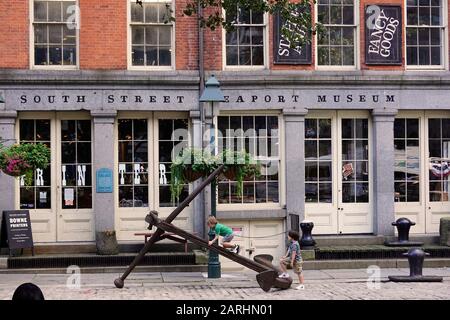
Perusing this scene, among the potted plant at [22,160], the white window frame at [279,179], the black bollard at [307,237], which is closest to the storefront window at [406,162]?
the black bollard at [307,237]

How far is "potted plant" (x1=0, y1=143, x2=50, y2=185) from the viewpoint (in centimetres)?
1307

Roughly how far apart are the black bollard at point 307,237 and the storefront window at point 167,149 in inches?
130

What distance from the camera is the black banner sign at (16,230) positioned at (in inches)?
662

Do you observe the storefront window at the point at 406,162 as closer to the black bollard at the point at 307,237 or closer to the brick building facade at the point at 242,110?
the brick building facade at the point at 242,110

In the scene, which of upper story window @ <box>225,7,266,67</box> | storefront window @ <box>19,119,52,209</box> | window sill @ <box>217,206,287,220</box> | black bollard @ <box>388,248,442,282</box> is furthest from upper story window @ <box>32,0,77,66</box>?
black bollard @ <box>388,248,442,282</box>

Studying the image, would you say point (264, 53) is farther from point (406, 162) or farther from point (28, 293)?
point (28, 293)

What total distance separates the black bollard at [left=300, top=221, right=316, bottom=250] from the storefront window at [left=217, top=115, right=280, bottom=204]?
124 centimetres

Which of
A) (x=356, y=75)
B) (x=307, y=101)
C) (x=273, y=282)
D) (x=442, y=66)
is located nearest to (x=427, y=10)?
(x=442, y=66)

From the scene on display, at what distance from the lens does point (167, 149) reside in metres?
18.3

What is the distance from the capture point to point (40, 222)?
703 inches

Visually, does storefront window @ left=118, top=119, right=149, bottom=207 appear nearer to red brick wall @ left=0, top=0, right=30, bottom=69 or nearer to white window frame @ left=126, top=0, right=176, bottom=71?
white window frame @ left=126, top=0, right=176, bottom=71

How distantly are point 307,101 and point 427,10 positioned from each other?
165 inches

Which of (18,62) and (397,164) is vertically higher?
(18,62)

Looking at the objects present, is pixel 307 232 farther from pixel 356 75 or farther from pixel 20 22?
pixel 20 22
